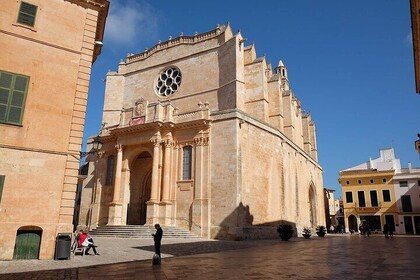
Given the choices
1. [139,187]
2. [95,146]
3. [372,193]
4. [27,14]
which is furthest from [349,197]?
[27,14]

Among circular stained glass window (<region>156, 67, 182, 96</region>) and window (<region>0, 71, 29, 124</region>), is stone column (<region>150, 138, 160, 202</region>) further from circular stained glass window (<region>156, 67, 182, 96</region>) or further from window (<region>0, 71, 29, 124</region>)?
window (<region>0, 71, 29, 124</region>)

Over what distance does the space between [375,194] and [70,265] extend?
42.2 m

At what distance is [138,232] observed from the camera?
19922 mm

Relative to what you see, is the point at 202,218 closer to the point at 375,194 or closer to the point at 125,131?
the point at 125,131

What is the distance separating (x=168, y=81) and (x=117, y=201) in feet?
40.3

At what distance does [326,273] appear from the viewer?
281 inches

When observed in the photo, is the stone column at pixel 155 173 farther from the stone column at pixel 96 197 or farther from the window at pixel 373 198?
the window at pixel 373 198

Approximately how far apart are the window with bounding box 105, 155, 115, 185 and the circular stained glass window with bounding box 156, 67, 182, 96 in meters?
7.95

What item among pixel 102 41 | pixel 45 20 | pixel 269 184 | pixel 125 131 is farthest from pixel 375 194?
pixel 45 20

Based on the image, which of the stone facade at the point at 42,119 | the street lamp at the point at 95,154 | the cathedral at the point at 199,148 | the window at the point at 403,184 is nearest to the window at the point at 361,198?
the window at the point at 403,184

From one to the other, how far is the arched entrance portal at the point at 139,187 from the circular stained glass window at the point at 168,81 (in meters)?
6.91

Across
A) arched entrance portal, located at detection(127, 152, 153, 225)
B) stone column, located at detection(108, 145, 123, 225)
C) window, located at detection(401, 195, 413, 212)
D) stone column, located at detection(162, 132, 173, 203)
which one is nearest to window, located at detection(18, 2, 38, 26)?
stone column, located at detection(162, 132, 173, 203)

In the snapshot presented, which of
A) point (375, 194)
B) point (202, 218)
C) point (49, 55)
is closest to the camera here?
point (49, 55)

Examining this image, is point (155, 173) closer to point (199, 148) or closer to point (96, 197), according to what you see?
point (199, 148)
